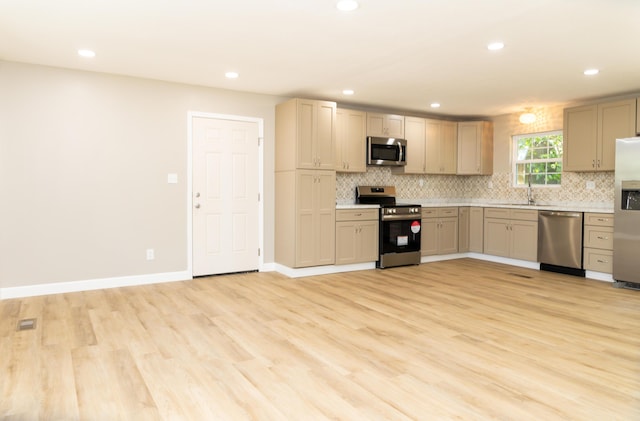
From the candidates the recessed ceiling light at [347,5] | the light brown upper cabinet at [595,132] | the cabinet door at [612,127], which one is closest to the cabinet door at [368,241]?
the light brown upper cabinet at [595,132]

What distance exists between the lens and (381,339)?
10.7 ft

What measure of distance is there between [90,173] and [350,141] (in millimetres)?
3351

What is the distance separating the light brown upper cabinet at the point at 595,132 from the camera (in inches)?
212

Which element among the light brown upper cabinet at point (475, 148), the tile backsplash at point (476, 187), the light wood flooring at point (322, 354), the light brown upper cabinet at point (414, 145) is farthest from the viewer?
the light brown upper cabinet at point (475, 148)

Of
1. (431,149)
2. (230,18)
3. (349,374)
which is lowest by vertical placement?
(349,374)

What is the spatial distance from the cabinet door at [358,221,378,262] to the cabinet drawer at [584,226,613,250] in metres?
2.71

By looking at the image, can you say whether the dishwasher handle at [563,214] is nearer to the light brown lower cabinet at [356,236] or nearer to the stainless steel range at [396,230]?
the stainless steel range at [396,230]

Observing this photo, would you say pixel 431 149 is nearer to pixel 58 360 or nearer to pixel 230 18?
pixel 230 18

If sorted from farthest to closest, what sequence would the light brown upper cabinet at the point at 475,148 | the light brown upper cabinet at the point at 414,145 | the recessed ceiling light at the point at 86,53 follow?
1. the light brown upper cabinet at the point at 475,148
2. the light brown upper cabinet at the point at 414,145
3. the recessed ceiling light at the point at 86,53

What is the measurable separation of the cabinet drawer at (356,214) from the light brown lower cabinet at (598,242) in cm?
273

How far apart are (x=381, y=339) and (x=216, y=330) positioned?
1.30 metres

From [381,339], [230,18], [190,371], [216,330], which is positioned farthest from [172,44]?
[381,339]

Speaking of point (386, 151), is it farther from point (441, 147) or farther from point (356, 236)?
point (356, 236)

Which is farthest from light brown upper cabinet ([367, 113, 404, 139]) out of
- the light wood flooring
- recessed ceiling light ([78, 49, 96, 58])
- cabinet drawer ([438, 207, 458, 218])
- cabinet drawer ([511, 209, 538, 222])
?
recessed ceiling light ([78, 49, 96, 58])
